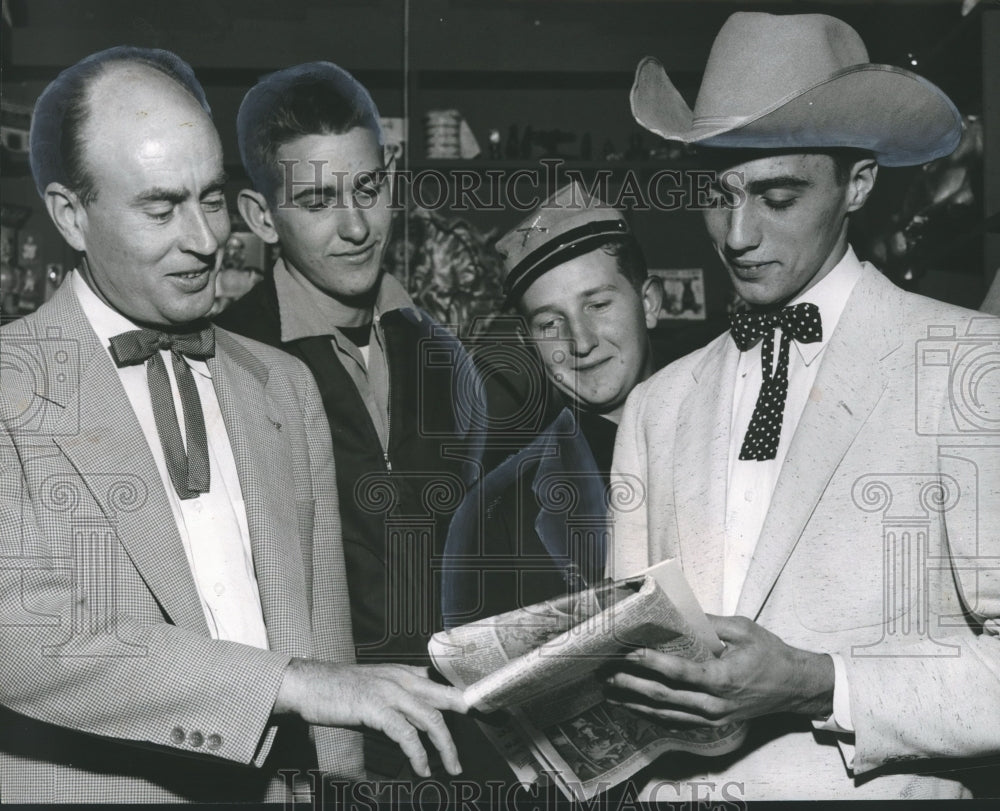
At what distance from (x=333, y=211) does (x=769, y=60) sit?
1.19 metres

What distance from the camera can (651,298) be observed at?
3.33 m

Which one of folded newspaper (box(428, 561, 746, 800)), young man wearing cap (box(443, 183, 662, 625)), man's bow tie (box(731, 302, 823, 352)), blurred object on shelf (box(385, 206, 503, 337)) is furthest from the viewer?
blurred object on shelf (box(385, 206, 503, 337))

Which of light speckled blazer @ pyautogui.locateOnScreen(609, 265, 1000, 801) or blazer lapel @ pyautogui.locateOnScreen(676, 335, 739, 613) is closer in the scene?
light speckled blazer @ pyautogui.locateOnScreen(609, 265, 1000, 801)

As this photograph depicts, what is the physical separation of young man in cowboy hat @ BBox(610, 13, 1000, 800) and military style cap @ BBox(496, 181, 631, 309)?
1.00ft

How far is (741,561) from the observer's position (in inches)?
120

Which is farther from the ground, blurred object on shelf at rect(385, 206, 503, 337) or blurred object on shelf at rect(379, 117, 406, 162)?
blurred object on shelf at rect(379, 117, 406, 162)

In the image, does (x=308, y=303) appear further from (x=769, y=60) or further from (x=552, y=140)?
(x=769, y=60)

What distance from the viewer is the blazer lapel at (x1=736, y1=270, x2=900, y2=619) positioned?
9.70ft

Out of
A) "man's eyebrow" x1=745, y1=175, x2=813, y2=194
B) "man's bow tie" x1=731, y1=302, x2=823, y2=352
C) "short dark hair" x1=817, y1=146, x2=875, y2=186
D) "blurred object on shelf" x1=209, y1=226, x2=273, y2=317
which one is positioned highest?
"short dark hair" x1=817, y1=146, x2=875, y2=186

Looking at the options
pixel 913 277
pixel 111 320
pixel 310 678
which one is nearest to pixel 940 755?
pixel 913 277

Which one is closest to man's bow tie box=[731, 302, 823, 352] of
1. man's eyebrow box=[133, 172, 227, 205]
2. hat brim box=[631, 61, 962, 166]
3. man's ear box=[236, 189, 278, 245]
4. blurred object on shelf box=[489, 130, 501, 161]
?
hat brim box=[631, 61, 962, 166]

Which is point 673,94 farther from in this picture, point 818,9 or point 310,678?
point 310,678

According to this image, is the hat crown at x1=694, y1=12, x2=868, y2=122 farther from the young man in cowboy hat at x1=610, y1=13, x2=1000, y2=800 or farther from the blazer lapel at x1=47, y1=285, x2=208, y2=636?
the blazer lapel at x1=47, y1=285, x2=208, y2=636

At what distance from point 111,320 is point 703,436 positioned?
1485 millimetres
